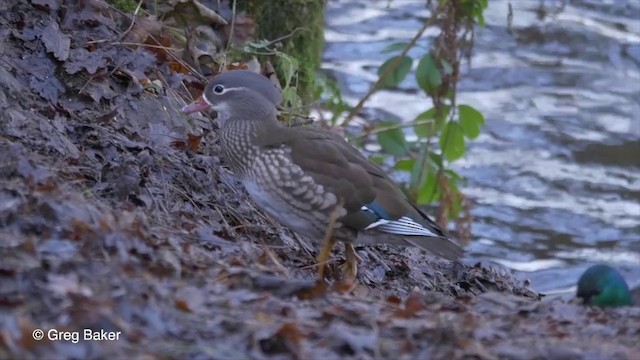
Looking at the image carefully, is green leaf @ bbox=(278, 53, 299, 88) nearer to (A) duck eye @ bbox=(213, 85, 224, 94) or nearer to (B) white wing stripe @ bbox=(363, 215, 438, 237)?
(A) duck eye @ bbox=(213, 85, 224, 94)

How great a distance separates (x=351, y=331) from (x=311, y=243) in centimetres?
243

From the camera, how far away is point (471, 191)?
12250 mm

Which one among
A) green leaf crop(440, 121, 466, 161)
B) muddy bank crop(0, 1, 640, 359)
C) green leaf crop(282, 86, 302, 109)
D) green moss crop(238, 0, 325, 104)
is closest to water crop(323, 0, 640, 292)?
green leaf crop(440, 121, 466, 161)

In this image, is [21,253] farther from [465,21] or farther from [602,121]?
[602,121]

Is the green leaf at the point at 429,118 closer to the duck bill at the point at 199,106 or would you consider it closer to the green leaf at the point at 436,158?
the green leaf at the point at 436,158

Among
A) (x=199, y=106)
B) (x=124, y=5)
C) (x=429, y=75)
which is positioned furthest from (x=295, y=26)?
(x=199, y=106)

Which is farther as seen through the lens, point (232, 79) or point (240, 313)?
point (232, 79)

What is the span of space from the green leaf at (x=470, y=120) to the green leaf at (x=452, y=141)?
0.06m

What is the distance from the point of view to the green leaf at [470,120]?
9742mm

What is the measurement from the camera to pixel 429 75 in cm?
966

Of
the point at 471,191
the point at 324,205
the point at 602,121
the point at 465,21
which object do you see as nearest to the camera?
the point at 324,205

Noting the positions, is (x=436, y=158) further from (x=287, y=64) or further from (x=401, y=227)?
(x=401, y=227)

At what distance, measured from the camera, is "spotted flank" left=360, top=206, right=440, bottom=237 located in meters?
6.19

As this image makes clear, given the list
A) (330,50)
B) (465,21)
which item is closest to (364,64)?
(330,50)
